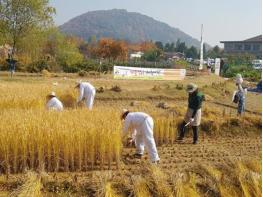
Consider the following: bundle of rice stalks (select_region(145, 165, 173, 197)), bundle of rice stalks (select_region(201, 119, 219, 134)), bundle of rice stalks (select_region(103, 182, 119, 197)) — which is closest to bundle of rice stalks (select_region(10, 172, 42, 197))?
bundle of rice stalks (select_region(103, 182, 119, 197))

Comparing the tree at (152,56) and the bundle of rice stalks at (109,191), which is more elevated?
the tree at (152,56)

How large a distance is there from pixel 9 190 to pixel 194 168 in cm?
272

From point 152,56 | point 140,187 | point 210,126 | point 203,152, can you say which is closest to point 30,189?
point 140,187

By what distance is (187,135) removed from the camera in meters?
10.7

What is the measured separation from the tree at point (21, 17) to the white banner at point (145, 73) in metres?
5.83

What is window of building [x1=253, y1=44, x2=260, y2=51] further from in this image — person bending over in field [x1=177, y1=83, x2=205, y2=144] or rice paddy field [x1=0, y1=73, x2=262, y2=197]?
person bending over in field [x1=177, y1=83, x2=205, y2=144]

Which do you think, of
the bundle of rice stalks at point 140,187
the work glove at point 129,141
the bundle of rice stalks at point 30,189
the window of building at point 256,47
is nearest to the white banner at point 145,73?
the work glove at point 129,141

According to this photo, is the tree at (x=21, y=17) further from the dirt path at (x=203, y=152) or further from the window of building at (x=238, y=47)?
the window of building at (x=238, y=47)

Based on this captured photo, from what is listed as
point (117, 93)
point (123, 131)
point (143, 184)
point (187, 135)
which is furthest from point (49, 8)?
point (143, 184)

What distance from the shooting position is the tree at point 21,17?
2833 centimetres

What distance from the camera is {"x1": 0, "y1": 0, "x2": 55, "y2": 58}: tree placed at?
28.3 m

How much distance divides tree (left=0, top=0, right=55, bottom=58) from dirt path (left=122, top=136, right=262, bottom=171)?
20504 millimetres

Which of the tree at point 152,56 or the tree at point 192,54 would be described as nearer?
the tree at point 152,56

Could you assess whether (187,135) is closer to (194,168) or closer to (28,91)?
(194,168)
